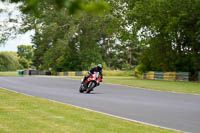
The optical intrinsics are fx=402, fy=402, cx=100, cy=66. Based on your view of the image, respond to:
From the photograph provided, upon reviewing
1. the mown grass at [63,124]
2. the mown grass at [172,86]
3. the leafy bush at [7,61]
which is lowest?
the mown grass at [63,124]

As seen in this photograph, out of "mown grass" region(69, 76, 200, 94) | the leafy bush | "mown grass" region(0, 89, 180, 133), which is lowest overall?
"mown grass" region(0, 89, 180, 133)

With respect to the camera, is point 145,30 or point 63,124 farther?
point 145,30

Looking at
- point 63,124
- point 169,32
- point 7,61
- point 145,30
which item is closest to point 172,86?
point 169,32

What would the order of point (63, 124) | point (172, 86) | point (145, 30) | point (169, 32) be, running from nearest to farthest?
point (63, 124)
point (172, 86)
point (169, 32)
point (145, 30)

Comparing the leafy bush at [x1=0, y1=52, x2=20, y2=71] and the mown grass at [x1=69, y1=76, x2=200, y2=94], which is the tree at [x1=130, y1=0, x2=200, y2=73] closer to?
the mown grass at [x1=69, y1=76, x2=200, y2=94]

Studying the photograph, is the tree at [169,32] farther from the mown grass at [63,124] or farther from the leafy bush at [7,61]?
the leafy bush at [7,61]

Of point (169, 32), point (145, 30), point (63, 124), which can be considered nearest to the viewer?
point (63, 124)

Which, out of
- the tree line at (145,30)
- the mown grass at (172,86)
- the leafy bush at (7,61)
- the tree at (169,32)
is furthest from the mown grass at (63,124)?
the leafy bush at (7,61)

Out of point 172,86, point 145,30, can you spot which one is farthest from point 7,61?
point 172,86

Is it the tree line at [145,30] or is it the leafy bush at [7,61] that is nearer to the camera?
the tree line at [145,30]

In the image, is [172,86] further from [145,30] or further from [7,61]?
[7,61]

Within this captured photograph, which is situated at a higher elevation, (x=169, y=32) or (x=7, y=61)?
(x=169, y=32)

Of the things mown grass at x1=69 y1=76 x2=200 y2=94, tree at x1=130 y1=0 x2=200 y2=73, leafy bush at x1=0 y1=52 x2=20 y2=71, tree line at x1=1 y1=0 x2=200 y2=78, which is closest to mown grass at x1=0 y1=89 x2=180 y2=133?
mown grass at x1=69 y1=76 x2=200 y2=94

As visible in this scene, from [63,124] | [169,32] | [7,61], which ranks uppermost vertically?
[169,32]
